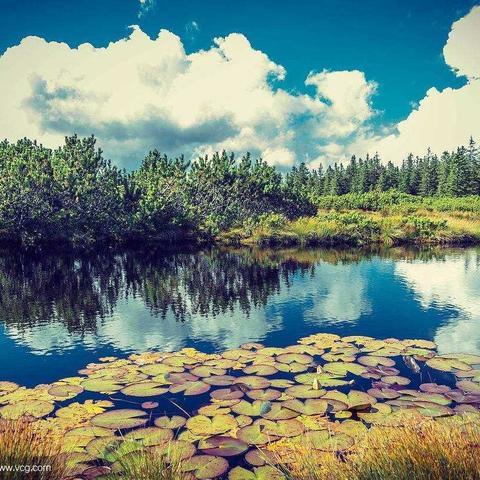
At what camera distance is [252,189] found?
53375 millimetres

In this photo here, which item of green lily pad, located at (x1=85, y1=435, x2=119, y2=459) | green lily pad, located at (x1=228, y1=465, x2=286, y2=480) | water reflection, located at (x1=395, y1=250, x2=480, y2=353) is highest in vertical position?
green lily pad, located at (x1=85, y1=435, x2=119, y2=459)

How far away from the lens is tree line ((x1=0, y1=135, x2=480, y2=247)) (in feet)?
124

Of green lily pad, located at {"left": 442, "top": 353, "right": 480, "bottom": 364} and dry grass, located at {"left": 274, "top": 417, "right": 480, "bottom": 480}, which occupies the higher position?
dry grass, located at {"left": 274, "top": 417, "right": 480, "bottom": 480}

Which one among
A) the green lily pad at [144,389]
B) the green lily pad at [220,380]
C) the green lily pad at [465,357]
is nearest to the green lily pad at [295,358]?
the green lily pad at [220,380]

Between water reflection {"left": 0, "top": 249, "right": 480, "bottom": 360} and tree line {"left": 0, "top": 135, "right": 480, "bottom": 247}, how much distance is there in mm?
5855

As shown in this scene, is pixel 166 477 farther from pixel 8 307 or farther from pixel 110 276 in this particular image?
pixel 110 276

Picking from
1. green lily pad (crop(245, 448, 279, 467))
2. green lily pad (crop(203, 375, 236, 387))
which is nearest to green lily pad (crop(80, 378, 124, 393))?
green lily pad (crop(203, 375, 236, 387))

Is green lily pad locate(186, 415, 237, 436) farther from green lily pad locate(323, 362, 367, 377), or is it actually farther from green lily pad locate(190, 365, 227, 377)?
green lily pad locate(323, 362, 367, 377)

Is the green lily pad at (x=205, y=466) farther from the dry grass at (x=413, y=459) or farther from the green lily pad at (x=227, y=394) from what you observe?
the green lily pad at (x=227, y=394)

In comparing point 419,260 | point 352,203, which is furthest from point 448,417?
point 352,203

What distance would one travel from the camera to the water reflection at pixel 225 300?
1495 centimetres

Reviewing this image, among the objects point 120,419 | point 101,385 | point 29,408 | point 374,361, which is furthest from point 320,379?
point 29,408

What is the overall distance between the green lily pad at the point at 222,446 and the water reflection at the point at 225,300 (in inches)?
224

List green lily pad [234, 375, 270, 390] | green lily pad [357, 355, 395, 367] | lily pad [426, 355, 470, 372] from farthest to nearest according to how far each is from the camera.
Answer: green lily pad [357, 355, 395, 367] < lily pad [426, 355, 470, 372] < green lily pad [234, 375, 270, 390]
